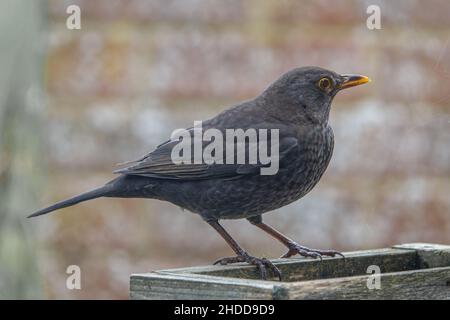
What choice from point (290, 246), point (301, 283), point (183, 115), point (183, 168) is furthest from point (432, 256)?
point (183, 115)

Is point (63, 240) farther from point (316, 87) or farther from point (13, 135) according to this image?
point (316, 87)

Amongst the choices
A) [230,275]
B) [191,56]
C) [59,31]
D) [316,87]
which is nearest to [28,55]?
[59,31]

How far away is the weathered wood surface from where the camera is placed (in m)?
3.39

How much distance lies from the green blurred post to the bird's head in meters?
1.10

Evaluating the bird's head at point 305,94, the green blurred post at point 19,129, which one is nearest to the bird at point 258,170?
the bird's head at point 305,94

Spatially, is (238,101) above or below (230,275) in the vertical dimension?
above

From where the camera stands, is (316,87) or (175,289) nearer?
(175,289)

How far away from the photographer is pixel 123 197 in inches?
187

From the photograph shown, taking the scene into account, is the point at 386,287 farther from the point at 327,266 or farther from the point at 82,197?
the point at 82,197

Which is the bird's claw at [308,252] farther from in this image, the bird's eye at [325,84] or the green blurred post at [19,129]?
the green blurred post at [19,129]

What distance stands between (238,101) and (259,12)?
14.9 inches

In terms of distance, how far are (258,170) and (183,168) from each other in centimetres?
30

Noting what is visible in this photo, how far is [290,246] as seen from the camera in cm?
465

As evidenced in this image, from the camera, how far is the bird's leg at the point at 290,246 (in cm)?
435
